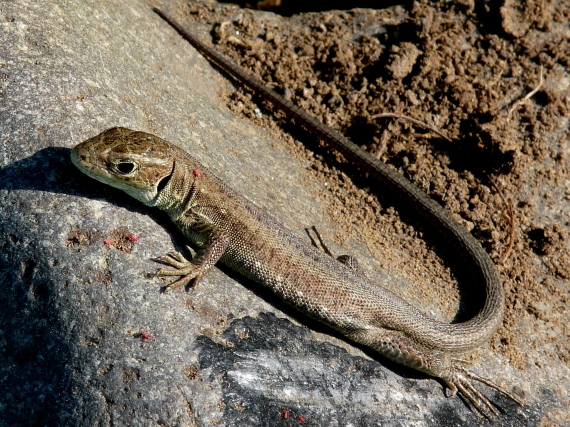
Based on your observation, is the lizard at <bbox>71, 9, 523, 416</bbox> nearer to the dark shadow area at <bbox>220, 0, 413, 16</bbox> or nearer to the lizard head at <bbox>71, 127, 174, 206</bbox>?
the lizard head at <bbox>71, 127, 174, 206</bbox>

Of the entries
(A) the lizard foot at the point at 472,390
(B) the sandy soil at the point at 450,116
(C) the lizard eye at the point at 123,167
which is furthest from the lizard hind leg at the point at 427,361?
(C) the lizard eye at the point at 123,167

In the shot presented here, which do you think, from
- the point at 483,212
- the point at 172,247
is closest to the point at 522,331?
the point at 483,212

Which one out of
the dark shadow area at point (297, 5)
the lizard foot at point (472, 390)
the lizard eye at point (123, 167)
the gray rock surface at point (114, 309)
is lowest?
the lizard foot at point (472, 390)

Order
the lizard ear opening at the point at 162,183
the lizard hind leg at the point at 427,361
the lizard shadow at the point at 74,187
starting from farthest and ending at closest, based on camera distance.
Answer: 1. the lizard hind leg at the point at 427,361
2. the lizard ear opening at the point at 162,183
3. the lizard shadow at the point at 74,187

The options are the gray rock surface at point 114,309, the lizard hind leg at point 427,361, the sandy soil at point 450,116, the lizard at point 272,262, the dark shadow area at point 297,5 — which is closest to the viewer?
the gray rock surface at point 114,309

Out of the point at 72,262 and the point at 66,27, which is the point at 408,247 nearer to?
the point at 72,262

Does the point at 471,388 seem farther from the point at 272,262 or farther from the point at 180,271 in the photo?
the point at 180,271

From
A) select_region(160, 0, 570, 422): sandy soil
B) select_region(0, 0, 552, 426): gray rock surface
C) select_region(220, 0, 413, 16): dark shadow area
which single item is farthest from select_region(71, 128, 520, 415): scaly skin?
select_region(220, 0, 413, 16): dark shadow area

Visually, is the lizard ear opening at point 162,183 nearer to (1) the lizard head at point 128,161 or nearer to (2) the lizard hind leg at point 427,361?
(1) the lizard head at point 128,161
